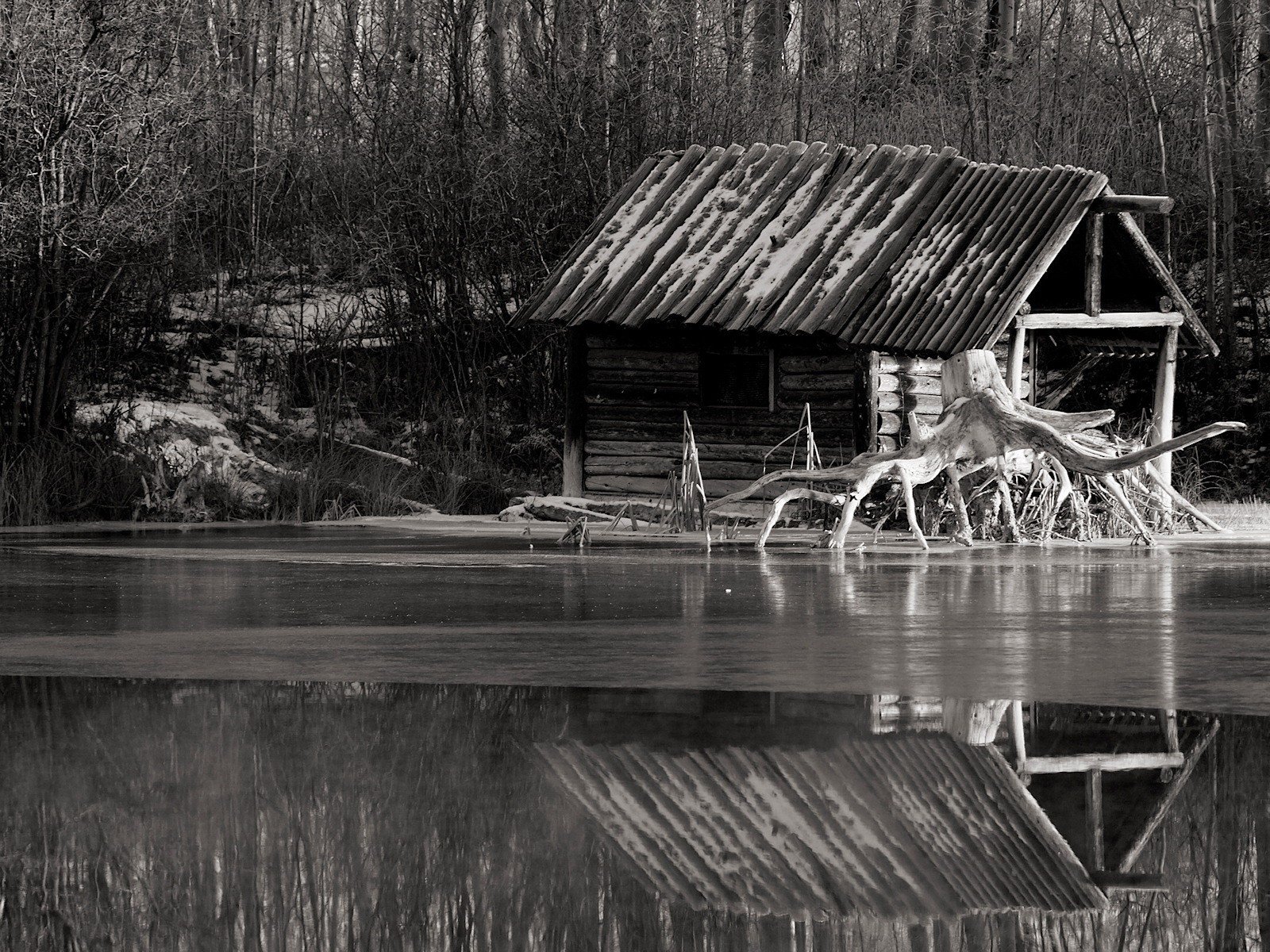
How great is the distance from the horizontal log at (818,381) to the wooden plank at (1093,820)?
16.0 m

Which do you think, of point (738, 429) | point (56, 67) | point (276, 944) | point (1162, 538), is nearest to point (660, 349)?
point (738, 429)

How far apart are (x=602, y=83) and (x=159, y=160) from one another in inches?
307

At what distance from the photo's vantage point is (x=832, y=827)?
17.3 feet

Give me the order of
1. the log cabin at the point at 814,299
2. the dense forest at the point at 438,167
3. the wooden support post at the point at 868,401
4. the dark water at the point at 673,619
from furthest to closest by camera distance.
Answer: the dense forest at the point at 438,167
the wooden support post at the point at 868,401
the log cabin at the point at 814,299
the dark water at the point at 673,619

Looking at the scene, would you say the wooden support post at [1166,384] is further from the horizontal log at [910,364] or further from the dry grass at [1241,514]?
the horizontal log at [910,364]

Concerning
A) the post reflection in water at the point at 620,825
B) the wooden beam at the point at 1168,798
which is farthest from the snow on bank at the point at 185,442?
the wooden beam at the point at 1168,798

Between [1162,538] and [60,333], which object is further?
[60,333]

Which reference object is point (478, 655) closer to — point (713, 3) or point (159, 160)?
point (159, 160)

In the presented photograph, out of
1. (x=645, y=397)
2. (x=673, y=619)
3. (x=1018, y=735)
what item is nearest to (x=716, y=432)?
(x=645, y=397)

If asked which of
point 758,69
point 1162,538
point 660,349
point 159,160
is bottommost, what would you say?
point 1162,538

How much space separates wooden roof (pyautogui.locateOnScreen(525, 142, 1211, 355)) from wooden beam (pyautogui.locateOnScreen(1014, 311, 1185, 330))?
33cm

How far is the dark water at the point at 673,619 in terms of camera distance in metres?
8.59

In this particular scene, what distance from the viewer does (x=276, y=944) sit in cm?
414

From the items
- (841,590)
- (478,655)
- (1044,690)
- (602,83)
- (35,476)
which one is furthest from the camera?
(602,83)
